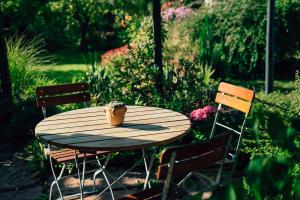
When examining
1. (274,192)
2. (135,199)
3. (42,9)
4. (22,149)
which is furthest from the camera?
(42,9)

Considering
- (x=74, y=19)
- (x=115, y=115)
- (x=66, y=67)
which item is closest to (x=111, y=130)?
(x=115, y=115)

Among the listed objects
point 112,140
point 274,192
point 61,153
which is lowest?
point 61,153

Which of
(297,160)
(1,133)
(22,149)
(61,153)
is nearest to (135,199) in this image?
(61,153)

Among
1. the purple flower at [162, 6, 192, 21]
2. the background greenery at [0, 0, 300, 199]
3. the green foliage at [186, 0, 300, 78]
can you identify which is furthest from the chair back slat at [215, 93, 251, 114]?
the purple flower at [162, 6, 192, 21]

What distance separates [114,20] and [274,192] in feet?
49.8

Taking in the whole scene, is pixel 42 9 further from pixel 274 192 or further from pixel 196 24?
pixel 274 192

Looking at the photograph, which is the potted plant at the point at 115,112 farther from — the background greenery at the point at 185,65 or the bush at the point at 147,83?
the bush at the point at 147,83

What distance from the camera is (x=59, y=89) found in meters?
4.47

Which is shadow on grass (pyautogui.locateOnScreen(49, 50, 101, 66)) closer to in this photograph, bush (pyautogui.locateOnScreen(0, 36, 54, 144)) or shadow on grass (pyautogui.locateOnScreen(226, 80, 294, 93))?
shadow on grass (pyautogui.locateOnScreen(226, 80, 294, 93))

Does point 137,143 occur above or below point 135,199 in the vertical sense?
above

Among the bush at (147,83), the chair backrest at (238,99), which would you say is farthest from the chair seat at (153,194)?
the bush at (147,83)

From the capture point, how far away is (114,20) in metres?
15.6

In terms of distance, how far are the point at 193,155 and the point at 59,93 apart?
2.33 meters

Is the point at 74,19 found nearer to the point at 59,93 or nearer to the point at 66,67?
the point at 66,67
